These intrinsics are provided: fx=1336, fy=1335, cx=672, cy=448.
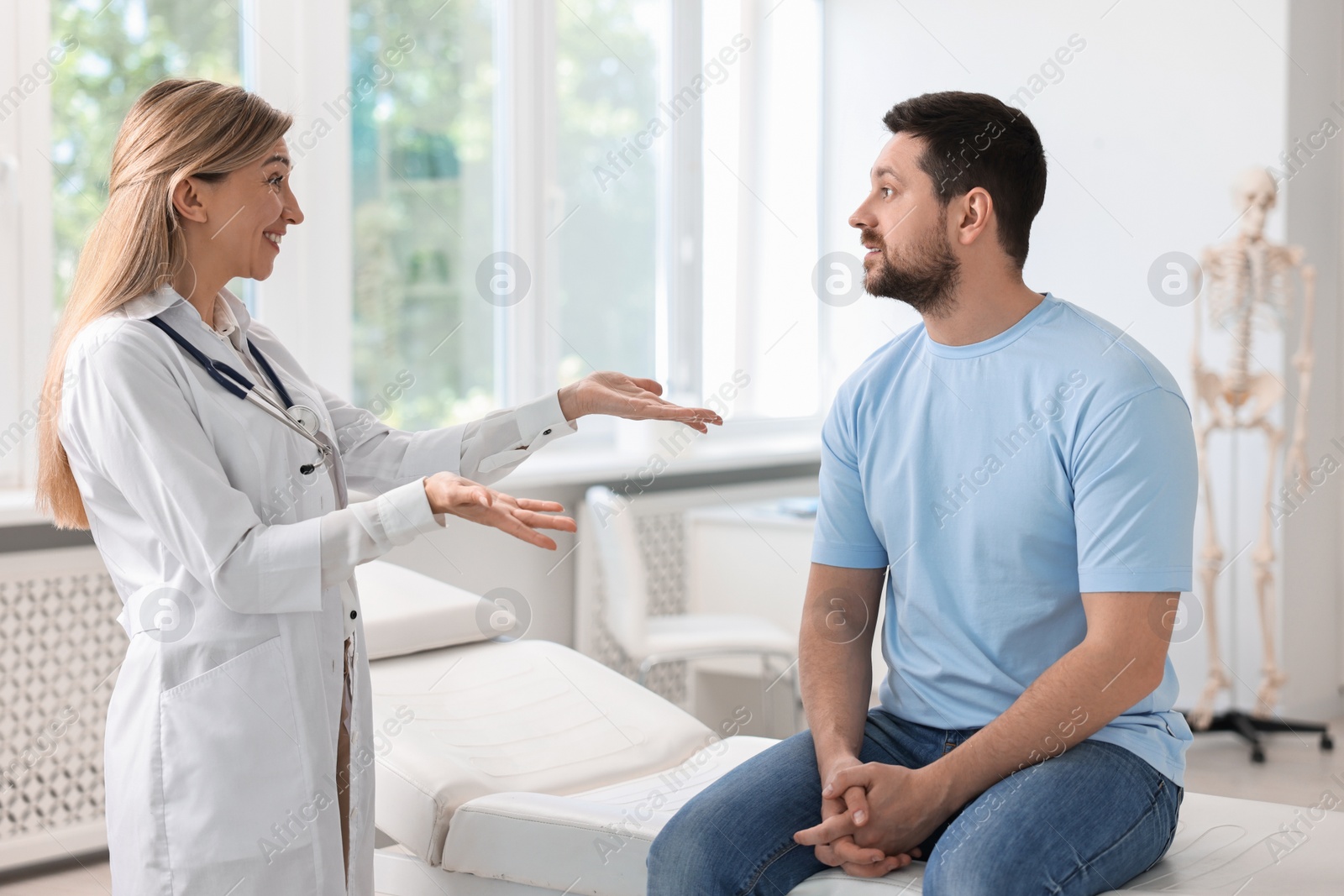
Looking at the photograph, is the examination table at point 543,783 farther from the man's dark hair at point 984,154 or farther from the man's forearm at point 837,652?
the man's dark hair at point 984,154

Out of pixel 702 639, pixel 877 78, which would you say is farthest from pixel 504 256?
pixel 877 78

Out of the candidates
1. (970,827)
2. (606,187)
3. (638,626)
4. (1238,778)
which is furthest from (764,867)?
(606,187)

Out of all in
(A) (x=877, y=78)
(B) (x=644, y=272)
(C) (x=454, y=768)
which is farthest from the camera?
(A) (x=877, y=78)

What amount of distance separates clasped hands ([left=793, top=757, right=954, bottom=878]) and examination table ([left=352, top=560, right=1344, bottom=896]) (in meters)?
0.03

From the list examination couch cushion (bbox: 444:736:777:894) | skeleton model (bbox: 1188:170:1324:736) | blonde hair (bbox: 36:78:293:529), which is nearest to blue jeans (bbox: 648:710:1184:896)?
examination couch cushion (bbox: 444:736:777:894)

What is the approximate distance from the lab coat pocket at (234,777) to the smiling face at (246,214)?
17.5 inches

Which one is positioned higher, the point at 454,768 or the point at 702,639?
the point at 454,768

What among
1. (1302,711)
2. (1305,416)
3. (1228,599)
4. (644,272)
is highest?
Answer: (644,272)

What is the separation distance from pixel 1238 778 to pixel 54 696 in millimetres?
2831

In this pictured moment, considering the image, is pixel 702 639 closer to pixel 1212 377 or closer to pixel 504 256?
pixel 504 256

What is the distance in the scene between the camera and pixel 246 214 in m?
1.54

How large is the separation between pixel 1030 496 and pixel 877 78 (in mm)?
3622

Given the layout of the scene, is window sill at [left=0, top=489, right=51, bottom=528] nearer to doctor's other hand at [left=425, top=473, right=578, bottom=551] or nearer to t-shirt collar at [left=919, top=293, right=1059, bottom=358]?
doctor's other hand at [left=425, top=473, right=578, bottom=551]

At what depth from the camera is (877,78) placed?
4875mm
